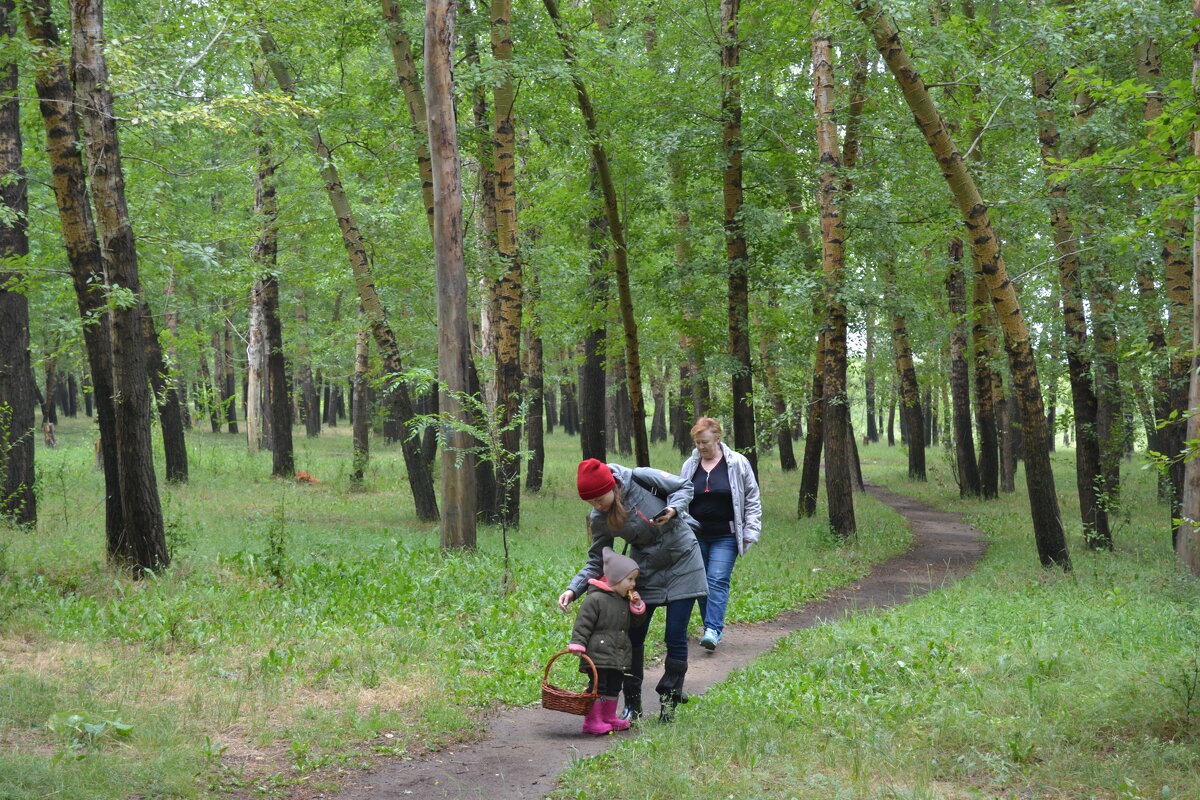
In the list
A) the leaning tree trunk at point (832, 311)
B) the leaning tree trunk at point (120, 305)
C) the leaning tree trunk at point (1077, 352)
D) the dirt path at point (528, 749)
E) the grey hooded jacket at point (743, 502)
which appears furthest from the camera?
the leaning tree trunk at point (832, 311)

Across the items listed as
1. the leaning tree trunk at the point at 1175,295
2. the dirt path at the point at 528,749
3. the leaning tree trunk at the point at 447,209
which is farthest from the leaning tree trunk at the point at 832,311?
→ the leaning tree trunk at the point at 447,209

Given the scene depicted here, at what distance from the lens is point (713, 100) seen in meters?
16.7

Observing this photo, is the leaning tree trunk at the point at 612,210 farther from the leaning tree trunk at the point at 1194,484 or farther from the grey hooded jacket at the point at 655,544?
the grey hooded jacket at the point at 655,544

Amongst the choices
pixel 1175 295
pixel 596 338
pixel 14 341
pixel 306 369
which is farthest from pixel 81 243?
pixel 306 369

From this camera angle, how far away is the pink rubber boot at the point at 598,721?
19.9 feet

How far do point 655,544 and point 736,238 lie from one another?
11147mm

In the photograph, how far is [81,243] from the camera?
9.92m

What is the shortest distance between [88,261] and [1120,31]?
43.2 feet

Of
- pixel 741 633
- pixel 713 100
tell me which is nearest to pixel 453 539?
pixel 741 633

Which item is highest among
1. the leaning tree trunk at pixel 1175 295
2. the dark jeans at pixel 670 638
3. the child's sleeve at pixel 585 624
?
the leaning tree trunk at pixel 1175 295

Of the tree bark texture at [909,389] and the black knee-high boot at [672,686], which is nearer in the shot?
the black knee-high boot at [672,686]

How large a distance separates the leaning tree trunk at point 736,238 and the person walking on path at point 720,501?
827cm

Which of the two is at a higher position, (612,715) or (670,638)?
(670,638)

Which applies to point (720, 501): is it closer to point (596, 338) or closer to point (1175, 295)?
point (1175, 295)
